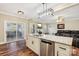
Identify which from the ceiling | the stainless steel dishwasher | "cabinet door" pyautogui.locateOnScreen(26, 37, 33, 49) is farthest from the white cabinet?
"cabinet door" pyautogui.locateOnScreen(26, 37, 33, 49)

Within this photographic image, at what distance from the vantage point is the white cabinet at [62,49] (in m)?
1.10

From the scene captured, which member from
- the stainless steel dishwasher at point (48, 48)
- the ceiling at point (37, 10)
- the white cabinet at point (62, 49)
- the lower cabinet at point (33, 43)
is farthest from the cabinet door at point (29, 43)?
the white cabinet at point (62, 49)

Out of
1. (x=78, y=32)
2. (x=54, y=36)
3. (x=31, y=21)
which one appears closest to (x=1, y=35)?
(x=31, y=21)

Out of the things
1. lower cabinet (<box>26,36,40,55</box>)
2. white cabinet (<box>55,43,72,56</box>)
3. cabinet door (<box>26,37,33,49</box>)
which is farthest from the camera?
cabinet door (<box>26,37,33,49</box>)

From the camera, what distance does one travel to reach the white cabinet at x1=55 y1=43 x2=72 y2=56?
3.62 feet

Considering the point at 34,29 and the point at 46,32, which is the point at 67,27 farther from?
the point at 34,29

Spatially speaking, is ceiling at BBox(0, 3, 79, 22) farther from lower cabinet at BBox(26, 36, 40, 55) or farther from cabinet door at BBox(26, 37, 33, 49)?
cabinet door at BBox(26, 37, 33, 49)

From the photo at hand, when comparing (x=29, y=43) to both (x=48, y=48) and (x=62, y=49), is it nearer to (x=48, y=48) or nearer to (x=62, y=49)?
(x=48, y=48)

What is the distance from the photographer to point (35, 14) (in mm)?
1655

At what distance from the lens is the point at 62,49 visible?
121 centimetres

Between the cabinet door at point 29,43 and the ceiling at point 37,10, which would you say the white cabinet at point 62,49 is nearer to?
the ceiling at point 37,10

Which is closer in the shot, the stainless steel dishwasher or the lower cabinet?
the stainless steel dishwasher

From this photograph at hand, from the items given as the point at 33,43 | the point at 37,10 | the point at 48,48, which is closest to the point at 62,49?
the point at 48,48

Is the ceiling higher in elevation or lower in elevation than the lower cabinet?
higher
